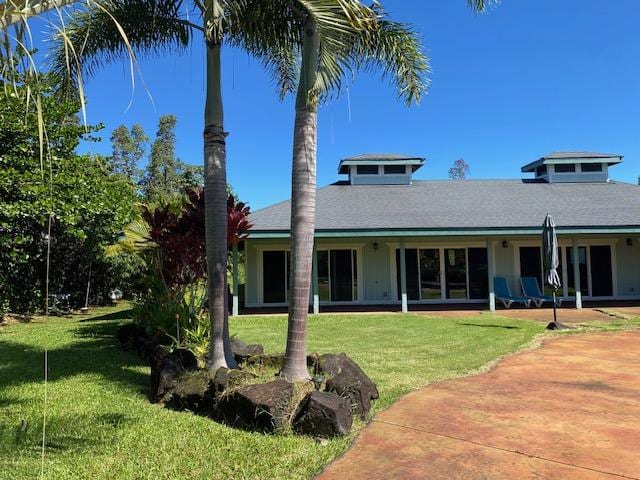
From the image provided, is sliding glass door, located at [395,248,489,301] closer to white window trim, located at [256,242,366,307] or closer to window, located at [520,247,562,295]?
window, located at [520,247,562,295]

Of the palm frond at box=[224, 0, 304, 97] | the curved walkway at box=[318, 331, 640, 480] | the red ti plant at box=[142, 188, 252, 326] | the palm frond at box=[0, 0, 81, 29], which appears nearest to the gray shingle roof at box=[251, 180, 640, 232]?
the red ti plant at box=[142, 188, 252, 326]

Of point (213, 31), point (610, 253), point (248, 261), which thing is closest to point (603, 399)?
point (213, 31)

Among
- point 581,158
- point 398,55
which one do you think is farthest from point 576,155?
point 398,55

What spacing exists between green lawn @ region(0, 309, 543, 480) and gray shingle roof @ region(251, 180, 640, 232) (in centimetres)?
531

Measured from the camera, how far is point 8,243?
12414 mm

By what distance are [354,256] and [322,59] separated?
13849mm

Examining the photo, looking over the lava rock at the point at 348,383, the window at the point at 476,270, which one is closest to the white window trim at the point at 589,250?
the window at the point at 476,270

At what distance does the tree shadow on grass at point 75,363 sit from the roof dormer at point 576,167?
795 inches

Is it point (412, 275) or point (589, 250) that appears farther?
point (589, 250)

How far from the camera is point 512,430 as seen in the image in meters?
5.04

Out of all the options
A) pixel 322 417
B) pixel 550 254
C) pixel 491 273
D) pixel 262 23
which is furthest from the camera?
pixel 491 273

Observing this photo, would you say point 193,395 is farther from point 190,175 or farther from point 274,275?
point 190,175

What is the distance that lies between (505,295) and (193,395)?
1448 centimetres

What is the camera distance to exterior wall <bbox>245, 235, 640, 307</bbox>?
1855cm
